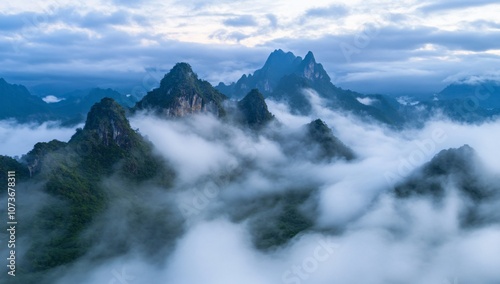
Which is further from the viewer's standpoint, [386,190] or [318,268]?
[386,190]

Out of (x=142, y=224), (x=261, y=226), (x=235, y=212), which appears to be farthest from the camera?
(x=235, y=212)

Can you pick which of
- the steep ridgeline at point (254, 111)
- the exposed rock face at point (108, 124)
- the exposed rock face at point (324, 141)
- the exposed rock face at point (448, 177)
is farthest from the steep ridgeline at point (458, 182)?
the exposed rock face at point (108, 124)

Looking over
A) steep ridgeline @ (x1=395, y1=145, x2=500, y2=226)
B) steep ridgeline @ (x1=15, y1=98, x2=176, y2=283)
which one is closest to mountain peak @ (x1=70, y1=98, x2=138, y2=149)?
steep ridgeline @ (x1=15, y1=98, x2=176, y2=283)

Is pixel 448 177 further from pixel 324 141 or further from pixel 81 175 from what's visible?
pixel 81 175

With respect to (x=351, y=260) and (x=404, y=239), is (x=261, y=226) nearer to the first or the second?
(x=351, y=260)

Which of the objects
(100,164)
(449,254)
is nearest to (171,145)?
(100,164)

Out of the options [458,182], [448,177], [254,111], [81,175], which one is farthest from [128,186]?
[458,182]
